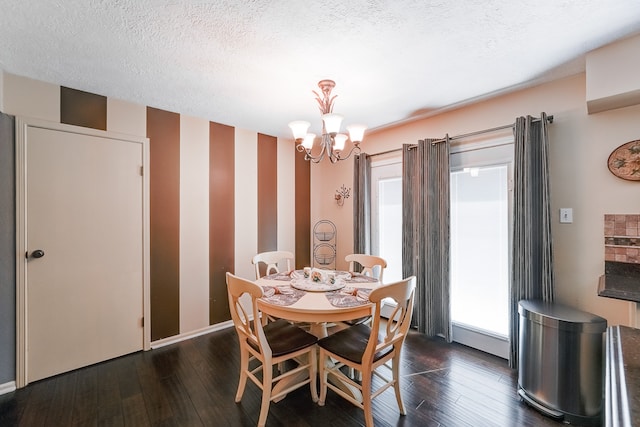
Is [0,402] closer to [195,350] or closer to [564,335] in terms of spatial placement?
[195,350]

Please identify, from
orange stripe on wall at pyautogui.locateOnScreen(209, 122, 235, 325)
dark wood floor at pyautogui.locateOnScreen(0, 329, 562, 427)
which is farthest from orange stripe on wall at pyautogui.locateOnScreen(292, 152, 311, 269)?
dark wood floor at pyautogui.locateOnScreen(0, 329, 562, 427)

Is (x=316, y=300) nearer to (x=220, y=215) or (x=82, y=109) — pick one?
(x=220, y=215)

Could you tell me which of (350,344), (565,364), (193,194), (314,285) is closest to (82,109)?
(193,194)

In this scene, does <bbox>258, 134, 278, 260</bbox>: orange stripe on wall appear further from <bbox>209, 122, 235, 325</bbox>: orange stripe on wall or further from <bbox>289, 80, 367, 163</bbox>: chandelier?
<bbox>289, 80, 367, 163</bbox>: chandelier

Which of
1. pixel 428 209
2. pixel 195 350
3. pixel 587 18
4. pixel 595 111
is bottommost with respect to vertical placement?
pixel 195 350

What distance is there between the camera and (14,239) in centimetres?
205

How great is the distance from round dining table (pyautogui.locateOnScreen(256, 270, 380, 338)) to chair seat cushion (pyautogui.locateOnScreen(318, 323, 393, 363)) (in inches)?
5.7

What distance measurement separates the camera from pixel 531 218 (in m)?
2.14

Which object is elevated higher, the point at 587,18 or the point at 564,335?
the point at 587,18

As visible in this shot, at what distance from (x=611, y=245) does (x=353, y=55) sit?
223 cm

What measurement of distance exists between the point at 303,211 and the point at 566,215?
9.42 feet

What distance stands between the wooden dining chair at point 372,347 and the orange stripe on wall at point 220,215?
1.70 meters

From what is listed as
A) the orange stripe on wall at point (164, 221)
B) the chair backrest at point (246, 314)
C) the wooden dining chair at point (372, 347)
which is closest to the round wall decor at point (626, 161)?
the wooden dining chair at point (372, 347)

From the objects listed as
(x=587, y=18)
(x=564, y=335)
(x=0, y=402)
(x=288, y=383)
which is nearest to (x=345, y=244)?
(x=288, y=383)
